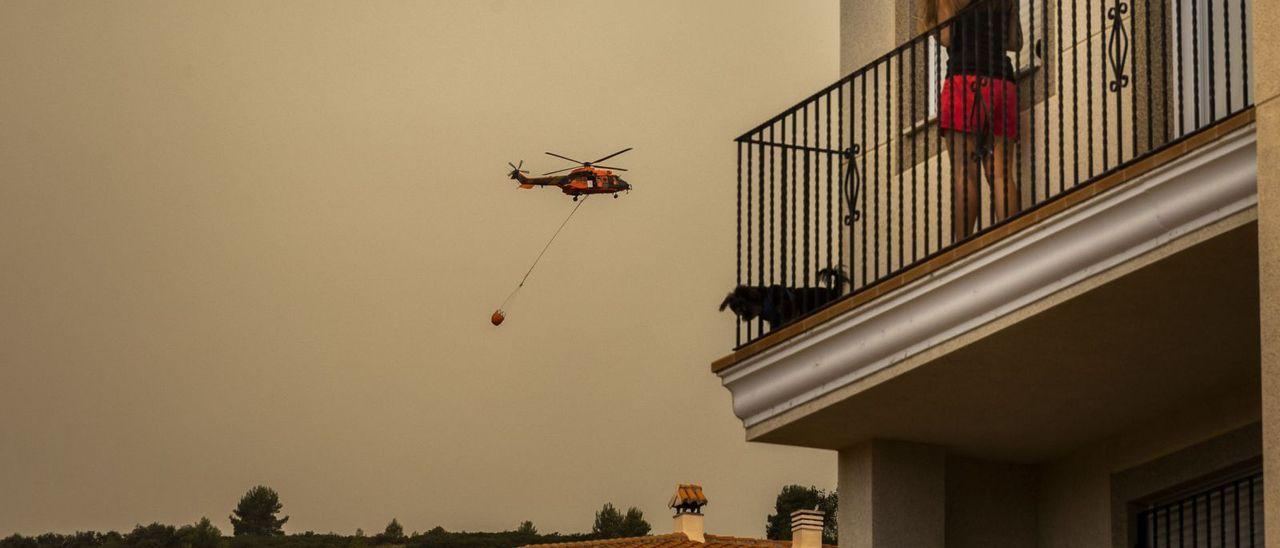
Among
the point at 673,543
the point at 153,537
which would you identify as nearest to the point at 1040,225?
the point at 673,543

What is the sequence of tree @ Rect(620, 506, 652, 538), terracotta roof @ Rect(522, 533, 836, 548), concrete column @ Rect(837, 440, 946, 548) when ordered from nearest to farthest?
concrete column @ Rect(837, 440, 946, 548) → terracotta roof @ Rect(522, 533, 836, 548) → tree @ Rect(620, 506, 652, 538)

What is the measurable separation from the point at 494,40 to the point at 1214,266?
33.3m

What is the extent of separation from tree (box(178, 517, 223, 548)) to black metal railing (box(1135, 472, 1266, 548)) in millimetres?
32604

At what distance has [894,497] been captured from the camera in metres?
14.4

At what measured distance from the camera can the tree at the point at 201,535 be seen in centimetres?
4456

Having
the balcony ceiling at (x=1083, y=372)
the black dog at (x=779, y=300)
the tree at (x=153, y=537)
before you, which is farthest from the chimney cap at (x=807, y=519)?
the tree at (x=153, y=537)

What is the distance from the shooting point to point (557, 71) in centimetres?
4219

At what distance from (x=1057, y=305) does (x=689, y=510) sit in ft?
71.7

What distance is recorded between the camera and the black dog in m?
14.4

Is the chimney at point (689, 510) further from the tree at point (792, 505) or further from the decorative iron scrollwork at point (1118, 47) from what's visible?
the decorative iron scrollwork at point (1118, 47)

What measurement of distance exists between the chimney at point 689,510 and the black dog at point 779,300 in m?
18.5

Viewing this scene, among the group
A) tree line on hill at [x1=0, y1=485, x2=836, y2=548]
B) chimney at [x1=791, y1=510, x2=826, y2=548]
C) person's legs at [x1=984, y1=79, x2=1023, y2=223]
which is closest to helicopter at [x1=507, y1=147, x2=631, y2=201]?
chimney at [x1=791, y1=510, x2=826, y2=548]

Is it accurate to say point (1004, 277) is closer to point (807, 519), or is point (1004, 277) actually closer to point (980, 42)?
point (980, 42)

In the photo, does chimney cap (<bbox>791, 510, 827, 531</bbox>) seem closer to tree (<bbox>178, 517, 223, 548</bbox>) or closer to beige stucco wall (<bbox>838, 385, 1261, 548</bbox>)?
beige stucco wall (<bbox>838, 385, 1261, 548</bbox>)
